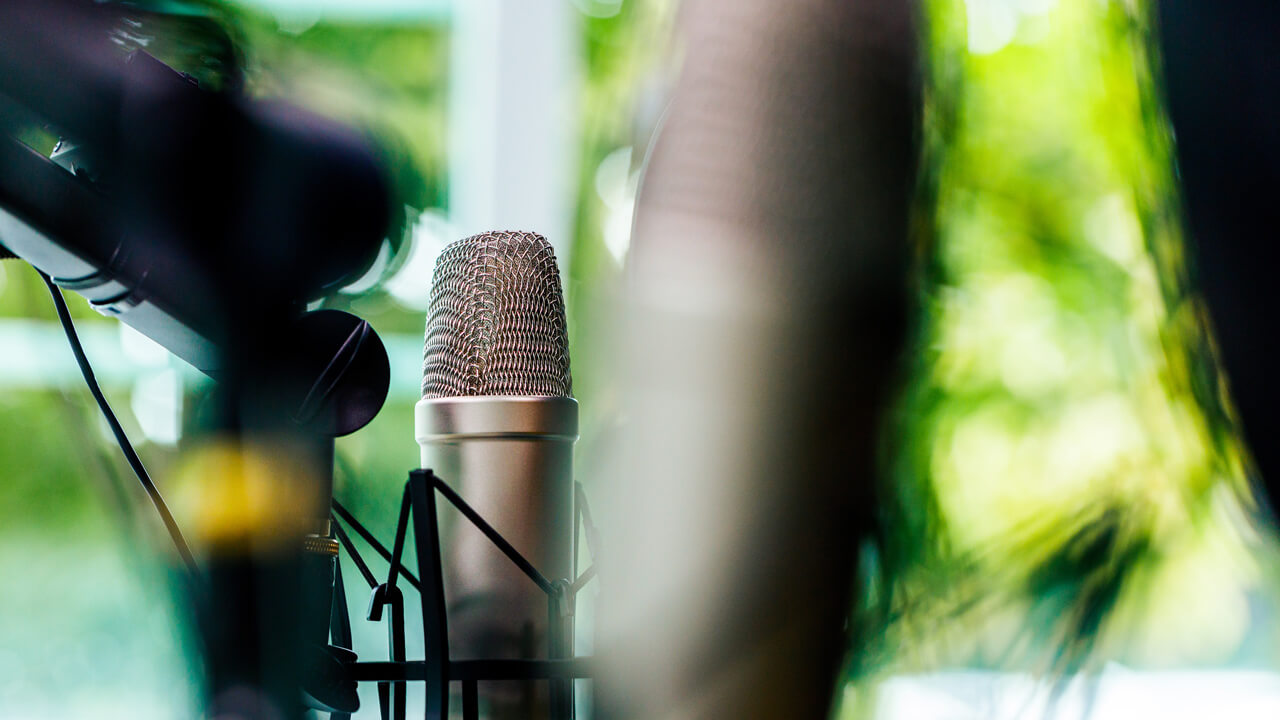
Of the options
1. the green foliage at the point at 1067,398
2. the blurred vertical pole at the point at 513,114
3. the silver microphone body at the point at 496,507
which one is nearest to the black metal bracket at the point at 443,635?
the silver microphone body at the point at 496,507

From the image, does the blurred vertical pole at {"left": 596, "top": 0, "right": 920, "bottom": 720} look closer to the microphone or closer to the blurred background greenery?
the blurred background greenery

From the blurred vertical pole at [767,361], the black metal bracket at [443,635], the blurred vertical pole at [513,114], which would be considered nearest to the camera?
the blurred vertical pole at [767,361]

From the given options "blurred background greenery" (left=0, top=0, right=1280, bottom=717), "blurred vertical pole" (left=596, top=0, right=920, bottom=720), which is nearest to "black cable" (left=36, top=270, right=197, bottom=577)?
"blurred background greenery" (left=0, top=0, right=1280, bottom=717)

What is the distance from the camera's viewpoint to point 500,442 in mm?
363

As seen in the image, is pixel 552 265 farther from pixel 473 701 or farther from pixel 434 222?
pixel 434 222

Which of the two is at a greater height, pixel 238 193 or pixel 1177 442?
pixel 238 193

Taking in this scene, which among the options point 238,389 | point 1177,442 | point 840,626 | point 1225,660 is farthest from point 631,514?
point 1225,660

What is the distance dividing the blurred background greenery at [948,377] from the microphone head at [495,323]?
24 millimetres

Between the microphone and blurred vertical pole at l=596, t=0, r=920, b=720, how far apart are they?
18 cm

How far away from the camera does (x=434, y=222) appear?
2.63 ft

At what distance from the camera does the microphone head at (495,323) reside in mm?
372

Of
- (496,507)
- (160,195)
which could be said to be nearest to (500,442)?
(496,507)

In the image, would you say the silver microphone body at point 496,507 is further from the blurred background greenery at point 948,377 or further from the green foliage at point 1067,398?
the green foliage at point 1067,398

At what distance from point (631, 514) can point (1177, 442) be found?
444mm
